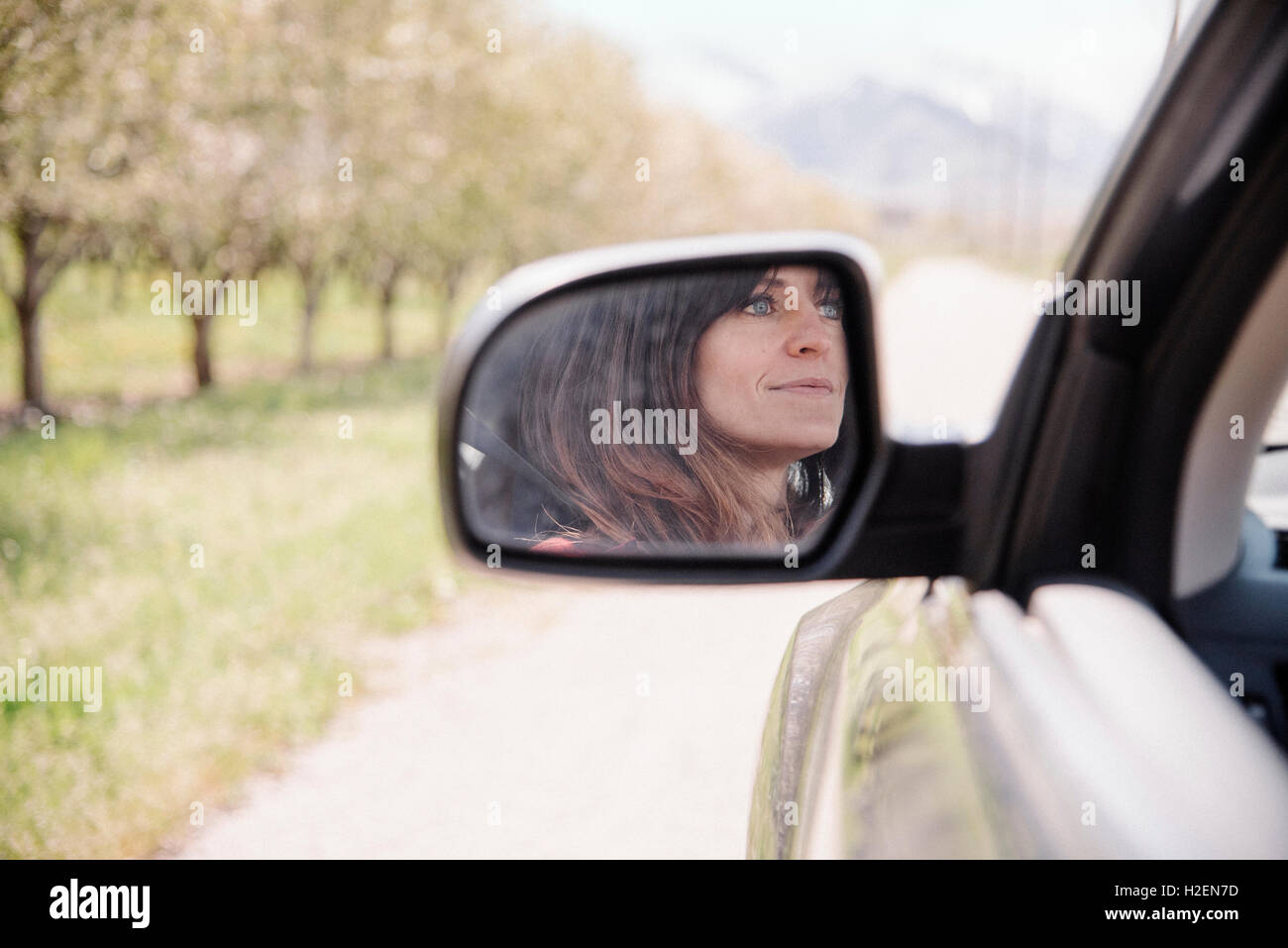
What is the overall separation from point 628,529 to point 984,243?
12136 centimetres

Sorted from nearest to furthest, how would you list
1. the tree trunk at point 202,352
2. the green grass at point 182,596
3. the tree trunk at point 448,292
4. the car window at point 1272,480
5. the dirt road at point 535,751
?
the car window at point 1272,480, the dirt road at point 535,751, the green grass at point 182,596, the tree trunk at point 202,352, the tree trunk at point 448,292

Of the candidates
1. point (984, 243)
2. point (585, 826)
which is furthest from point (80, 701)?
point (984, 243)

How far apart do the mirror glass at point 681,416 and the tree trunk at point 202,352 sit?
1968 centimetres

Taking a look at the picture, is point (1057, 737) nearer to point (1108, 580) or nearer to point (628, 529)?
point (1108, 580)

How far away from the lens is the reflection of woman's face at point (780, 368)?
1249mm
